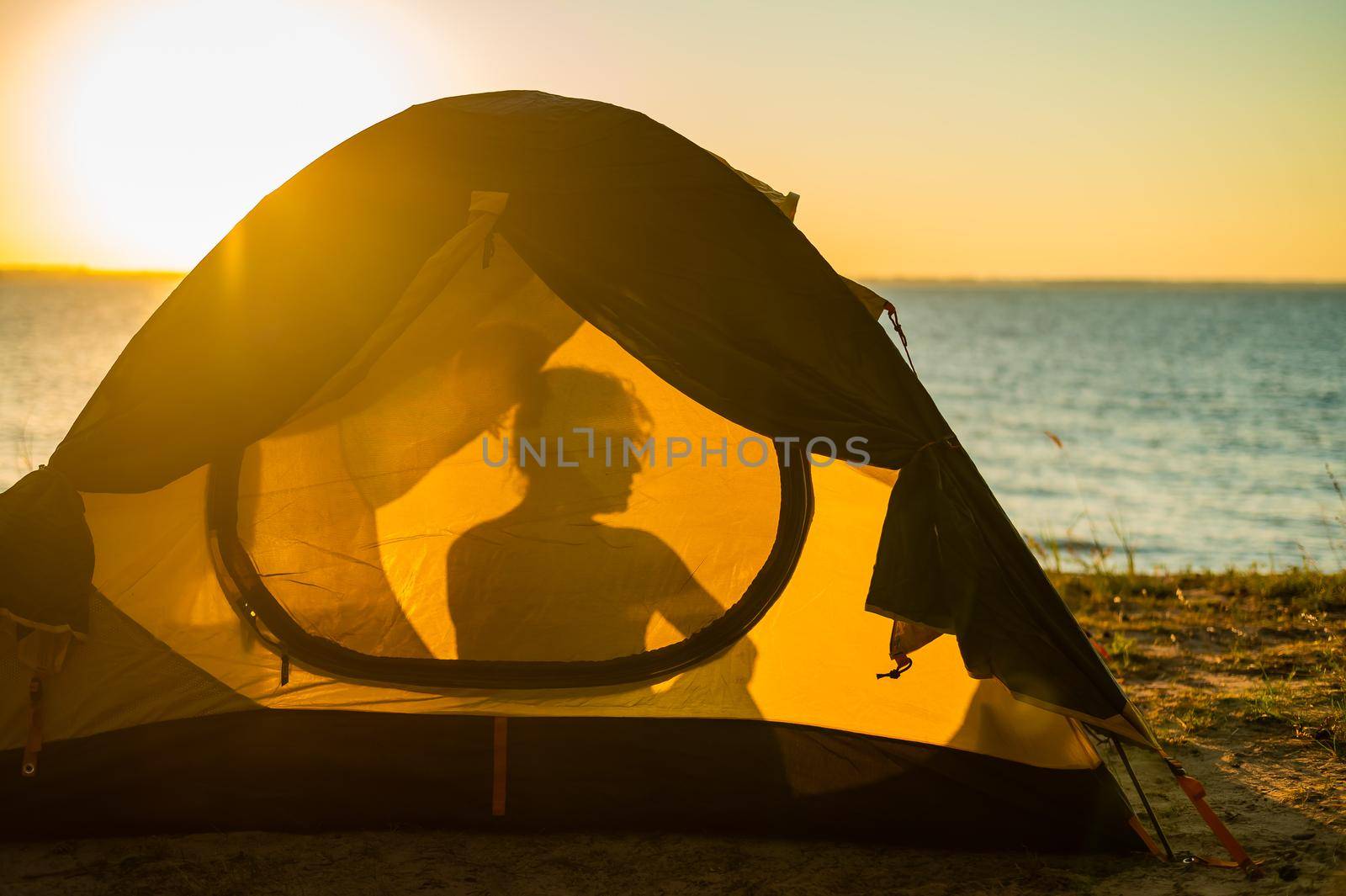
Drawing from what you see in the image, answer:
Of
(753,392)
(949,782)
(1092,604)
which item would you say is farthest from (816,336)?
(1092,604)

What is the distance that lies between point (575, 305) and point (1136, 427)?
1649 cm

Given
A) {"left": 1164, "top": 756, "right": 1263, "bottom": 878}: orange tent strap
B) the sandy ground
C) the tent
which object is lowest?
the sandy ground

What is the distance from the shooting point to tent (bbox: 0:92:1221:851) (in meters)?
2.84

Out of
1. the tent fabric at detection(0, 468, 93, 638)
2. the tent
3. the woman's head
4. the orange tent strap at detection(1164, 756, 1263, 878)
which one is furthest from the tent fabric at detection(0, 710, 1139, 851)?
the woman's head

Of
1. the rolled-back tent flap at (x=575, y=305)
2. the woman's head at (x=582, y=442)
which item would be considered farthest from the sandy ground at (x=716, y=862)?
the woman's head at (x=582, y=442)

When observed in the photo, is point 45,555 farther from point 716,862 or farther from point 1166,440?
point 1166,440

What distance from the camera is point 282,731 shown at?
3.02m

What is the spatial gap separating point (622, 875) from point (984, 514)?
1.37 metres

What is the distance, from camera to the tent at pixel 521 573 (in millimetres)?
2838

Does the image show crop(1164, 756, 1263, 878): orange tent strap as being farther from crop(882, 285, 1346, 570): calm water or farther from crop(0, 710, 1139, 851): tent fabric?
crop(882, 285, 1346, 570): calm water

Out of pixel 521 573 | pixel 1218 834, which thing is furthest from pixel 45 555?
pixel 1218 834

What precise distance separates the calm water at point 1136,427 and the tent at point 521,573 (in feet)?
15.5

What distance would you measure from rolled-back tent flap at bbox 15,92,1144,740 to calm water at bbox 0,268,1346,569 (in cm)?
501

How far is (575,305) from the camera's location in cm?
295
